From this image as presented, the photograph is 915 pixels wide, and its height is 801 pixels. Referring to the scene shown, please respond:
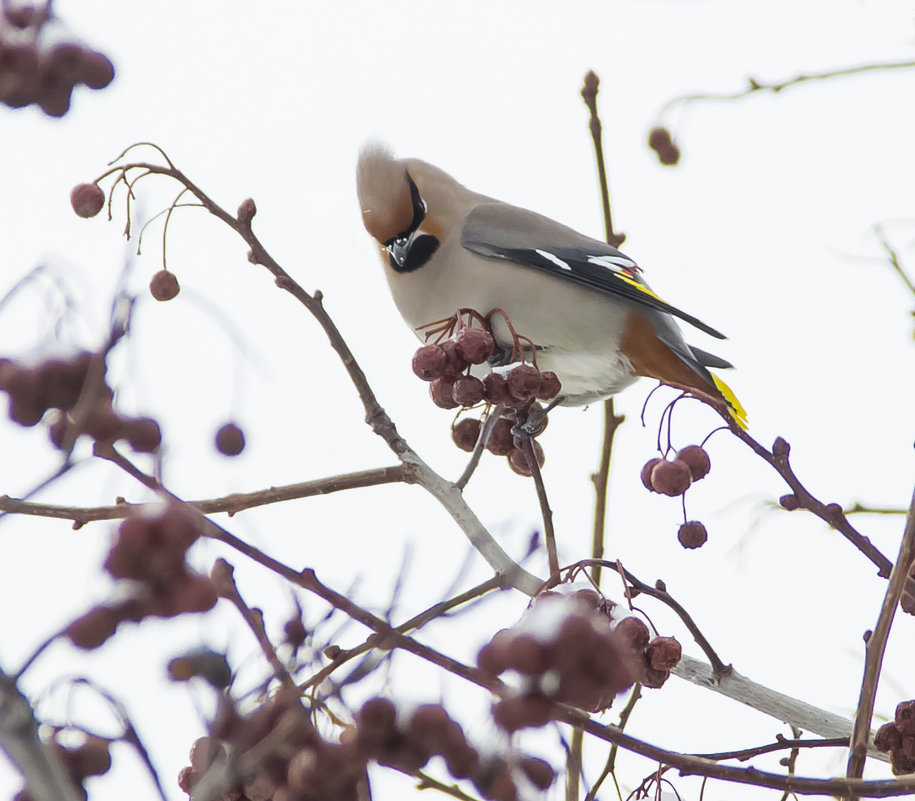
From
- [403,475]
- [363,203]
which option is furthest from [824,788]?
[363,203]

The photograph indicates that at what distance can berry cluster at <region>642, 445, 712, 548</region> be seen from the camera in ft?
5.52

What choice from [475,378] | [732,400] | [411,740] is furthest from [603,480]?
[411,740]

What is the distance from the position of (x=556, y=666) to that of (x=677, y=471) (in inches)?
35.2

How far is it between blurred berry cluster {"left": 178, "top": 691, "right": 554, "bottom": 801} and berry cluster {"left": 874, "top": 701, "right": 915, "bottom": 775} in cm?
65

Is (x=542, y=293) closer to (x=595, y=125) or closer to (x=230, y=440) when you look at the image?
(x=595, y=125)

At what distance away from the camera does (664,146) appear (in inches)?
92.7

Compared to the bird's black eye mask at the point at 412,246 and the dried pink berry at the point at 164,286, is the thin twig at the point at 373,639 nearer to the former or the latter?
the dried pink berry at the point at 164,286

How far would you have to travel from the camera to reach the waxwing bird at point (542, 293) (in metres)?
2.89

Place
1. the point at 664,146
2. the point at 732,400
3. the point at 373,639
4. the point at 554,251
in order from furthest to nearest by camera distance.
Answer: the point at 554,251
the point at 732,400
the point at 664,146
the point at 373,639

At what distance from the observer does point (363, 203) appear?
2889mm

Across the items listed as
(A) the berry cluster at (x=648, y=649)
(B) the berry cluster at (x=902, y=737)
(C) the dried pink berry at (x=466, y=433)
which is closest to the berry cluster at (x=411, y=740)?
(A) the berry cluster at (x=648, y=649)

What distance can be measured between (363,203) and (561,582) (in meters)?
1.77

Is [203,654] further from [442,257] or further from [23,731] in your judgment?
[442,257]

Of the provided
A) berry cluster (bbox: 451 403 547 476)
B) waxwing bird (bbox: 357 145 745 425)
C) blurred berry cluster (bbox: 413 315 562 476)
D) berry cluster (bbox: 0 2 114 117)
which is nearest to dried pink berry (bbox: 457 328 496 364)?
blurred berry cluster (bbox: 413 315 562 476)
